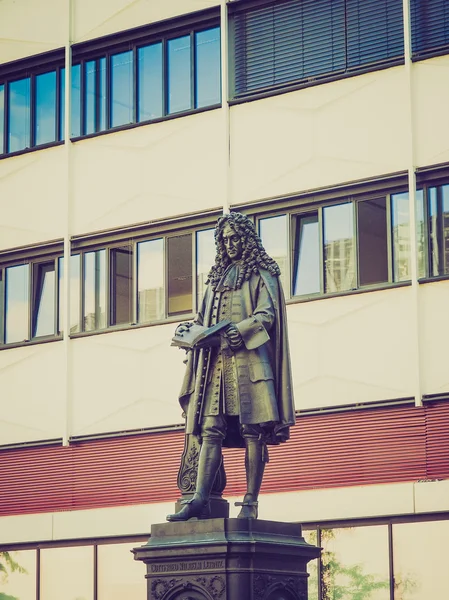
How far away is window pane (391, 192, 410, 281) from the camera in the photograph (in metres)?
25.5

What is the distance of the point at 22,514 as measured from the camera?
96.0 feet

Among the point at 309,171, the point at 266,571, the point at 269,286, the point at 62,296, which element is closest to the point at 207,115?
the point at 309,171

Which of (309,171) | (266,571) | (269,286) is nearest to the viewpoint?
(266,571)

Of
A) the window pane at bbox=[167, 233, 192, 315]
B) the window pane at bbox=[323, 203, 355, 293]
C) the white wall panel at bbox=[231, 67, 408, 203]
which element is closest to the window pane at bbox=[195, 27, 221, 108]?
the white wall panel at bbox=[231, 67, 408, 203]

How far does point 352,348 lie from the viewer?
2558 centimetres

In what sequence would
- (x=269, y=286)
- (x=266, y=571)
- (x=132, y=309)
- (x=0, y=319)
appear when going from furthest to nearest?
(x=0, y=319) → (x=132, y=309) → (x=269, y=286) → (x=266, y=571)

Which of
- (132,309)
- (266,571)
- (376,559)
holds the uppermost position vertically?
(132,309)

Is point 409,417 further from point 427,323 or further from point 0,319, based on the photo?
point 0,319

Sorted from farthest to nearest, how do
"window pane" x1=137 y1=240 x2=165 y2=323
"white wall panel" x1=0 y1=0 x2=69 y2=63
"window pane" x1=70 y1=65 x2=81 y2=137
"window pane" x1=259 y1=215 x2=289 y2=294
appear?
"white wall panel" x1=0 y1=0 x2=69 y2=63 < "window pane" x1=70 y1=65 x2=81 y2=137 < "window pane" x1=137 y1=240 x2=165 y2=323 < "window pane" x1=259 y1=215 x2=289 y2=294

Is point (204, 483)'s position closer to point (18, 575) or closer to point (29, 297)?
point (18, 575)

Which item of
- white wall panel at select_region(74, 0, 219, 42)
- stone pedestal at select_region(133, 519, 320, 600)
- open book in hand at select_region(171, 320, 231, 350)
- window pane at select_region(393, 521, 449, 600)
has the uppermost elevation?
white wall panel at select_region(74, 0, 219, 42)

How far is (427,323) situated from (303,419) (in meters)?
2.64

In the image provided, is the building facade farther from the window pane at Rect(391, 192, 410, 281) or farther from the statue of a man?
the statue of a man

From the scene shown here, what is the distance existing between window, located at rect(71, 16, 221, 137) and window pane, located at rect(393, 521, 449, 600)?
27.7 ft
